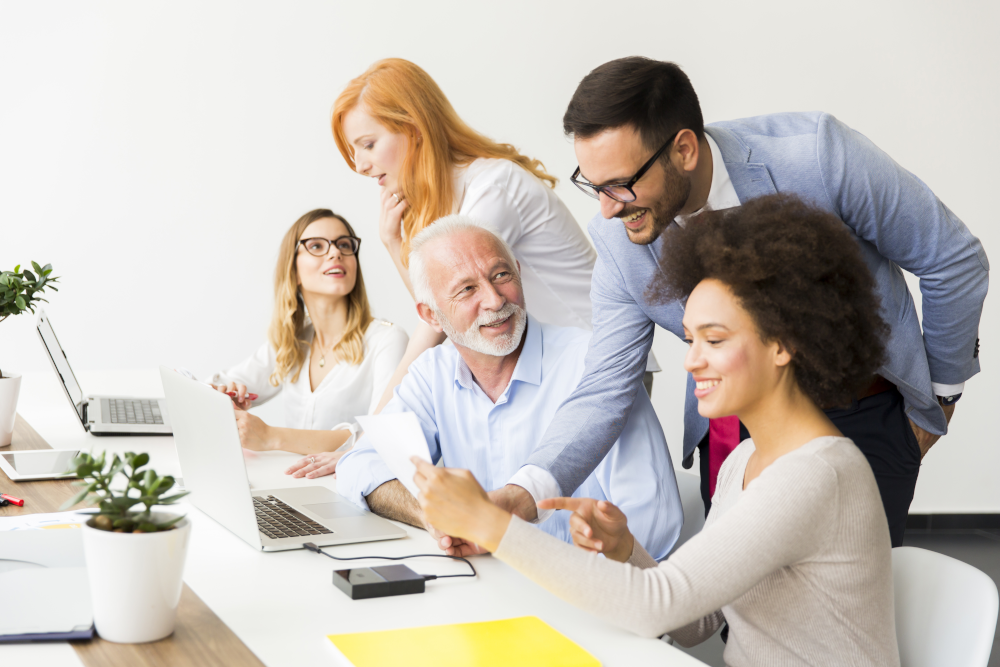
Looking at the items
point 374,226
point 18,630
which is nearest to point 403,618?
point 18,630

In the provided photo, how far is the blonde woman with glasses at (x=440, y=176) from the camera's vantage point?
2.32 meters

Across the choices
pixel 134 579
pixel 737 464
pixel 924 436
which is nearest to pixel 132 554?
pixel 134 579

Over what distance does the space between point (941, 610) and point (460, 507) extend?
75cm

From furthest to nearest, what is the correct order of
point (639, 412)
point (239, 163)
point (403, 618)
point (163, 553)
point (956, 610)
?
1. point (239, 163)
2. point (639, 412)
3. point (956, 610)
4. point (403, 618)
5. point (163, 553)

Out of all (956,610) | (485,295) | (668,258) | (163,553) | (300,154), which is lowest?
(956,610)

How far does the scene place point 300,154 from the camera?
4.37 m

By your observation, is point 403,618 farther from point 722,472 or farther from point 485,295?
point 485,295

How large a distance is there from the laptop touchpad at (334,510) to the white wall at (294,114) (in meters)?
2.86

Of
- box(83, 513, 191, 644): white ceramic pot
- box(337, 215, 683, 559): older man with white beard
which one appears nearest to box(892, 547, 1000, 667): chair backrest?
box(337, 215, 683, 559): older man with white beard

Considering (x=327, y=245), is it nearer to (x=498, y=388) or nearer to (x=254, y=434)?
(x=254, y=434)

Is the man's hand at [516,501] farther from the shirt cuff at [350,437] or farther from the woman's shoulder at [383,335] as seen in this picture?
the woman's shoulder at [383,335]

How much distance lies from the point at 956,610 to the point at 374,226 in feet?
11.8

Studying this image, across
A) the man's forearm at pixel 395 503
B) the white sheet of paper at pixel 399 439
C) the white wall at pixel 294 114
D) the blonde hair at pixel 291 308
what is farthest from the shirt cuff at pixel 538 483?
the white wall at pixel 294 114

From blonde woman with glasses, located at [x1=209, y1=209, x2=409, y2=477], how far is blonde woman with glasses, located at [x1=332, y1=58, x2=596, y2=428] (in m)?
0.55
